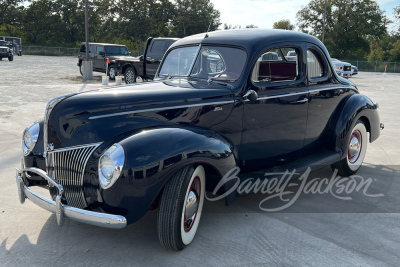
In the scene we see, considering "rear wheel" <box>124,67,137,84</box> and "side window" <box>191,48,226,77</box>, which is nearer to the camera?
"side window" <box>191,48,226,77</box>

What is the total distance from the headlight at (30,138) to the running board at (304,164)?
2.02 metres

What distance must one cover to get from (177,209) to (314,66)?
Answer: 2805 mm

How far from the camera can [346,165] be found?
514 centimetres

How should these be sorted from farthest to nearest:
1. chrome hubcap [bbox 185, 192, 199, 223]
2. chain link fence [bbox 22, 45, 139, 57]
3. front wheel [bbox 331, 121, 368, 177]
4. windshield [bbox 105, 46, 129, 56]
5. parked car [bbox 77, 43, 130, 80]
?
chain link fence [bbox 22, 45, 139, 57] < windshield [bbox 105, 46, 129, 56] < parked car [bbox 77, 43, 130, 80] < front wheel [bbox 331, 121, 368, 177] < chrome hubcap [bbox 185, 192, 199, 223]

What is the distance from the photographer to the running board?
401 centimetres

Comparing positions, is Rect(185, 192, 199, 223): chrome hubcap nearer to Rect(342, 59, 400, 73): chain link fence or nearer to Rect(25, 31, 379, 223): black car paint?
Rect(25, 31, 379, 223): black car paint

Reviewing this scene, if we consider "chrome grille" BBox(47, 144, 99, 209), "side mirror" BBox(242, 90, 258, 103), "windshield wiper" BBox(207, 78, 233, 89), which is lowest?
"chrome grille" BBox(47, 144, 99, 209)

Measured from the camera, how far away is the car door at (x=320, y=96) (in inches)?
182

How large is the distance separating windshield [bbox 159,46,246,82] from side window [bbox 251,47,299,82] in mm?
205

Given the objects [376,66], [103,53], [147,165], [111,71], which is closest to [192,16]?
[376,66]

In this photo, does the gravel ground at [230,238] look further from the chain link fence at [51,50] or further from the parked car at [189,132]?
the chain link fence at [51,50]

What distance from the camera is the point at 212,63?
163 inches

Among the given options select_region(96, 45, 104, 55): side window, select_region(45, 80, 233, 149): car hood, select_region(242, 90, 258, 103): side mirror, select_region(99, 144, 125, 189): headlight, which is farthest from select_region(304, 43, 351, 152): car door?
select_region(96, 45, 104, 55): side window

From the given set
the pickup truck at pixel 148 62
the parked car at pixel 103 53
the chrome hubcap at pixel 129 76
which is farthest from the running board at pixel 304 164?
the parked car at pixel 103 53
